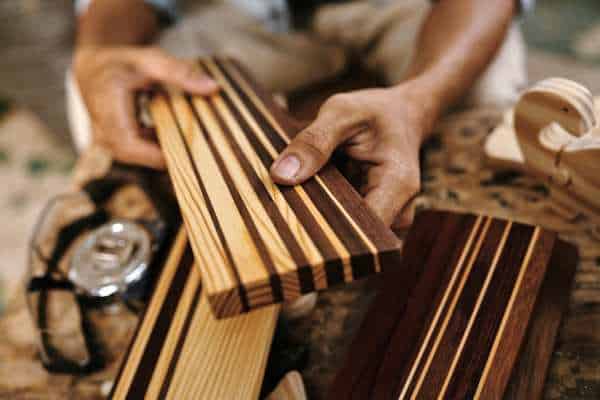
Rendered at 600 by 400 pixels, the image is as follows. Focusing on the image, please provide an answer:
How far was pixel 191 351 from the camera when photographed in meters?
0.58

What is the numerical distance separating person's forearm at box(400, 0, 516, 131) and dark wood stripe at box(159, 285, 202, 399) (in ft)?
1.63

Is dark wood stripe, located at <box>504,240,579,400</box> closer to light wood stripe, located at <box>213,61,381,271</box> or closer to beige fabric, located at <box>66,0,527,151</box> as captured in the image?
light wood stripe, located at <box>213,61,381,271</box>

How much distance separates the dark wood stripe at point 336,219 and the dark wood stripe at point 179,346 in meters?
0.22

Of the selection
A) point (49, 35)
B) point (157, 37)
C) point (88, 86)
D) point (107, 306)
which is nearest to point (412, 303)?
point (107, 306)

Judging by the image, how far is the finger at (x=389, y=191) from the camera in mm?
573

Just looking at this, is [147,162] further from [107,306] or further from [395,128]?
[395,128]

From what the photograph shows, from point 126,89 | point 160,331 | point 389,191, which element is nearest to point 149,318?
point 160,331

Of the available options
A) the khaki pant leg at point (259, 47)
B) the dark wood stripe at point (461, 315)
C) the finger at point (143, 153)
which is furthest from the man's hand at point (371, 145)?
the khaki pant leg at point (259, 47)

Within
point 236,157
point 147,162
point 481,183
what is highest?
point 236,157

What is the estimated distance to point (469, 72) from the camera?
2.99 feet

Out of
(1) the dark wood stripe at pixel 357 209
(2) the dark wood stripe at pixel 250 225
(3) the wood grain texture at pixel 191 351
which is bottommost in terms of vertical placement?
(3) the wood grain texture at pixel 191 351

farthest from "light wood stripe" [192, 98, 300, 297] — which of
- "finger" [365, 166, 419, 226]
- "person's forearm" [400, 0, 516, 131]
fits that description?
"person's forearm" [400, 0, 516, 131]

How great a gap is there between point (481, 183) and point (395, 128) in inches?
8.9

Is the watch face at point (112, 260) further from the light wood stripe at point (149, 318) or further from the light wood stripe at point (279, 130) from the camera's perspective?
the light wood stripe at point (279, 130)
